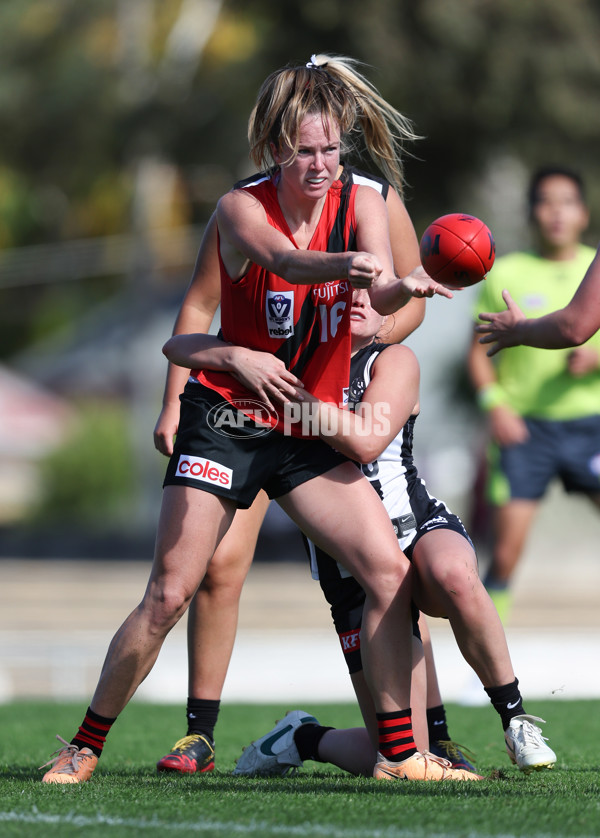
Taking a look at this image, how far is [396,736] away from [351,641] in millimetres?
482

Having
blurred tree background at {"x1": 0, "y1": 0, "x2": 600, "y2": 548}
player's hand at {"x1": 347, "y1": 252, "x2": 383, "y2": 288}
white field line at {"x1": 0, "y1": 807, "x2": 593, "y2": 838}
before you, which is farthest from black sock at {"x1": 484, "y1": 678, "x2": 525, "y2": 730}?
blurred tree background at {"x1": 0, "y1": 0, "x2": 600, "y2": 548}

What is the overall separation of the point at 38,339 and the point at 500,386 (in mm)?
41134

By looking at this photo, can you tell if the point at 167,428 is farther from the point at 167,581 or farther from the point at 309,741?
the point at 309,741

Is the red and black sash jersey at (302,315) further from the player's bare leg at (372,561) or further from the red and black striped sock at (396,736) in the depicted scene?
the red and black striped sock at (396,736)

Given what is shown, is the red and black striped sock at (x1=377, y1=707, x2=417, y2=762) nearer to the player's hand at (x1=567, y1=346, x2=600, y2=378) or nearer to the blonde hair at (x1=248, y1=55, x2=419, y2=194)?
the blonde hair at (x1=248, y1=55, x2=419, y2=194)

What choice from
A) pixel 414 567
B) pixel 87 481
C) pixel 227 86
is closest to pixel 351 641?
pixel 414 567

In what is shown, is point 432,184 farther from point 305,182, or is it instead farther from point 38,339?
point 38,339

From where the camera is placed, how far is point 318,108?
3.94 metres

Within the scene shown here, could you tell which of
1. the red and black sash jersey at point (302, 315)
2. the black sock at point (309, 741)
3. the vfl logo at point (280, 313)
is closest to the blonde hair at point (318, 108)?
the red and black sash jersey at point (302, 315)

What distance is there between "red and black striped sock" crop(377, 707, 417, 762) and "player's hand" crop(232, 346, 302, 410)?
1068 millimetres

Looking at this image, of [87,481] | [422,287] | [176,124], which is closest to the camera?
[422,287]

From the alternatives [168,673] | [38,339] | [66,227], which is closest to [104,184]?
[66,227]

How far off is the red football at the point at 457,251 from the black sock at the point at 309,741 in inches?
68.9

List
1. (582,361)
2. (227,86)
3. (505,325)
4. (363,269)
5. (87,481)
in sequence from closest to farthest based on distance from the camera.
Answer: (363,269) < (505,325) < (582,361) < (227,86) < (87,481)
